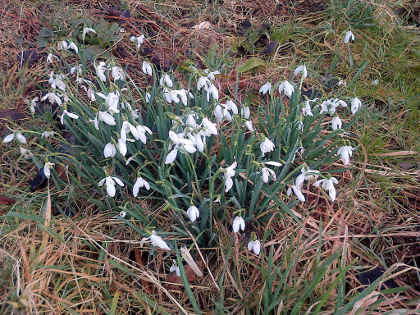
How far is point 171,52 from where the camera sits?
3.29 meters

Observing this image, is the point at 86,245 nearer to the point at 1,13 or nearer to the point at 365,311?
the point at 365,311

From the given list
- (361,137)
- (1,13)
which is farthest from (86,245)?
(1,13)

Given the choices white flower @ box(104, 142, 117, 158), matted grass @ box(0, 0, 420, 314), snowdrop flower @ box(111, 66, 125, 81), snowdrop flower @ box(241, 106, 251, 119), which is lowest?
matted grass @ box(0, 0, 420, 314)

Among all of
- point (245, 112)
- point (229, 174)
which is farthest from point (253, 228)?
point (245, 112)

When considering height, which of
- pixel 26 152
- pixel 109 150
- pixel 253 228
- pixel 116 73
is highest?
pixel 116 73

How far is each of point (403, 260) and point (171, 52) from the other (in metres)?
2.33

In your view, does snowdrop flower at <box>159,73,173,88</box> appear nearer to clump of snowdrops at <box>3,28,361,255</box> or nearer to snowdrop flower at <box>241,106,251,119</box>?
clump of snowdrops at <box>3,28,361,255</box>

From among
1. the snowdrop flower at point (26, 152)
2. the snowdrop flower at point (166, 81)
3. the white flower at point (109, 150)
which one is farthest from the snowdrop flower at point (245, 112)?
the snowdrop flower at point (26, 152)

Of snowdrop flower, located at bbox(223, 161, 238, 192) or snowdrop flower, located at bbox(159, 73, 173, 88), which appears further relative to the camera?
snowdrop flower, located at bbox(159, 73, 173, 88)

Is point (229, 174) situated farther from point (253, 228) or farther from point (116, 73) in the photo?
point (116, 73)

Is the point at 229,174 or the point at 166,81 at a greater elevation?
the point at 166,81

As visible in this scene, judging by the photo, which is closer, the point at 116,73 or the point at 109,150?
the point at 109,150

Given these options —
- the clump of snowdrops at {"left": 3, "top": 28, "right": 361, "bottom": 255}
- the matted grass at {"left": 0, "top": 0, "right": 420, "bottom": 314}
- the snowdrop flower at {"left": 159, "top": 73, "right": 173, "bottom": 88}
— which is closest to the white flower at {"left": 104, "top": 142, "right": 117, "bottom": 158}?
the clump of snowdrops at {"left": 3, "top": 28, "right": 361, "bottom": 255}

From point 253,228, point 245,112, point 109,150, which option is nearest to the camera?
point 109,150
